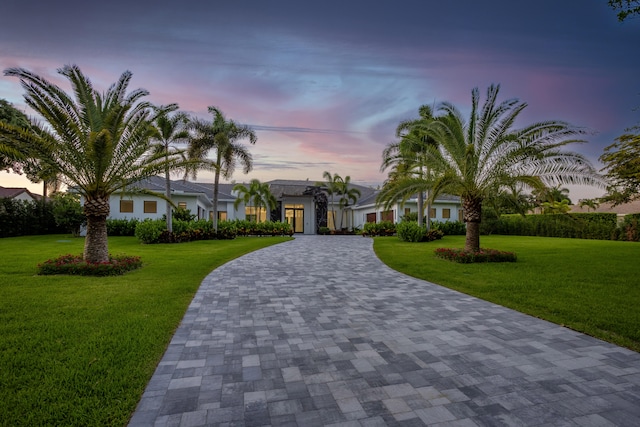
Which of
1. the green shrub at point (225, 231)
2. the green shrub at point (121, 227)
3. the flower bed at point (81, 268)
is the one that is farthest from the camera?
the green shrub at point (121, 227)

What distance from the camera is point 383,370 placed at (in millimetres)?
3326

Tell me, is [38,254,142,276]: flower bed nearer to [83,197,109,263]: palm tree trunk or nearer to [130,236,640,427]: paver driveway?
[83,197,109,263]: palm tree trunk

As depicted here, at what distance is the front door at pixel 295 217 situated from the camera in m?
33.0

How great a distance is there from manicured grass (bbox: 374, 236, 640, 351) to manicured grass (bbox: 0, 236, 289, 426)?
17.8 ft

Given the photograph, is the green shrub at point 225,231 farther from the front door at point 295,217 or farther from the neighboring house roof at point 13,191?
the neighboring house roof at point 13,191

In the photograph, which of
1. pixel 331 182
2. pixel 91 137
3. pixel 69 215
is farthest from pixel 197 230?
pixel 331 182

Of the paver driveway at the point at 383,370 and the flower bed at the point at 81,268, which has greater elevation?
the flower bed at the point at 81,268

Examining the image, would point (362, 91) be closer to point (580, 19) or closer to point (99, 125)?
point (580, 19)

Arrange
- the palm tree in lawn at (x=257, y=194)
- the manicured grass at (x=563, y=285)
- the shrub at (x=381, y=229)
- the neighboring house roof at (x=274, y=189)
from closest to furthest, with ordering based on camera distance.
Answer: the manicured grass at (x=563, y=285), the neighboring house roof at (x=274, y=189), the shrub at (x=381, y=229), the palm tree in lawn at (x=257, y=194)

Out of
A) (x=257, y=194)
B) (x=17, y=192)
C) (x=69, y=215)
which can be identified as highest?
(x=17, y=192)

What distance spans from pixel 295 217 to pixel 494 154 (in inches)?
926

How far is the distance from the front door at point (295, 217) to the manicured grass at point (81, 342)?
25.0 m

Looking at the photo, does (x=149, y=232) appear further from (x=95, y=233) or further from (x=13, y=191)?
(x=13, y=191)

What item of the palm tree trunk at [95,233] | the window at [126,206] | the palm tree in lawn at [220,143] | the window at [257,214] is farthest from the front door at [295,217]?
the palm tree trunk at [95,233]
